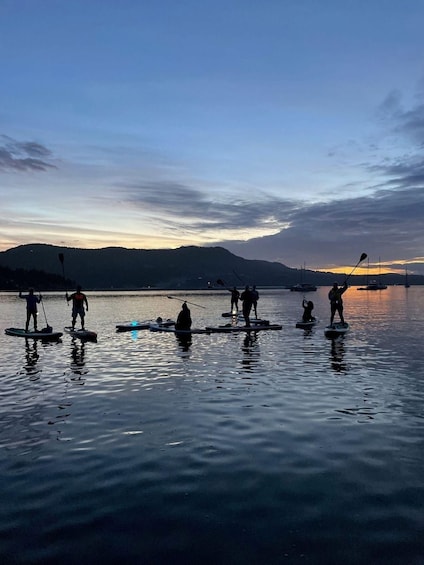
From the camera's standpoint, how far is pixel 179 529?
6.61m

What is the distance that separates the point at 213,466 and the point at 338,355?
1481 cm

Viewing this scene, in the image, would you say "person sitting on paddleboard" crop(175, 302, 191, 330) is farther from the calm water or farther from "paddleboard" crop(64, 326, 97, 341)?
the calm water

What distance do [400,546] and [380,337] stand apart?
2608cm

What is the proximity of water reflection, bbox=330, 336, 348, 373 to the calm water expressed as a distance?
2.04 ft

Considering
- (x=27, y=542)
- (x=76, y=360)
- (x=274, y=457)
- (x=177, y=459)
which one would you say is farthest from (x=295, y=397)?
(x=76, y=360)

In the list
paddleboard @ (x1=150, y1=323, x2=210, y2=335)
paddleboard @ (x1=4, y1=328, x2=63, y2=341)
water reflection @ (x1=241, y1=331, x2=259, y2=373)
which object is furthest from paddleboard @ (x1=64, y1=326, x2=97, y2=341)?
water reflection @ (x1=241, y1=331, x2=259, y2=373)

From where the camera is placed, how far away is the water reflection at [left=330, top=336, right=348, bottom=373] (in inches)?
737

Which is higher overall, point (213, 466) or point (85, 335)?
point (85, 335)

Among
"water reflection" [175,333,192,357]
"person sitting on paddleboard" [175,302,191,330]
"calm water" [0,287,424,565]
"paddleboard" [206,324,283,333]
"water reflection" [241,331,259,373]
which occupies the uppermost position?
"person sitting on paddleboard" [175,302,191,330]

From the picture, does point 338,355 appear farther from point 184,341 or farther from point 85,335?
point 85,335

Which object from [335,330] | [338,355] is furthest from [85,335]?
[335,330]

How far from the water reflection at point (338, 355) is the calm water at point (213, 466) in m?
0.62

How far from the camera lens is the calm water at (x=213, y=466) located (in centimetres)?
625

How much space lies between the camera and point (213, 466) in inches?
348
